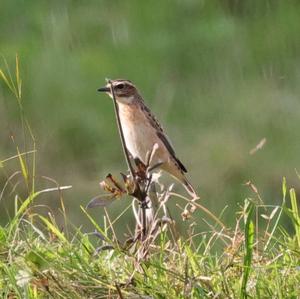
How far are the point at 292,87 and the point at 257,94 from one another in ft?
0.85

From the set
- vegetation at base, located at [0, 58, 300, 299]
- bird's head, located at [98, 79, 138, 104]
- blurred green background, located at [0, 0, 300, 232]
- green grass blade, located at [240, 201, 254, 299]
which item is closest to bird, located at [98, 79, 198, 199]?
bird's head, located at [98, 79, 138, 104]

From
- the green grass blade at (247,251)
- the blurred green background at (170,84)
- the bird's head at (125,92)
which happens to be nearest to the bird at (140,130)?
the bird's head at (125,92)

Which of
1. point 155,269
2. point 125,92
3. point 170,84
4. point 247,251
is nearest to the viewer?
point 247,251

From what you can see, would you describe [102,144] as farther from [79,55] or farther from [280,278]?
[280,278]

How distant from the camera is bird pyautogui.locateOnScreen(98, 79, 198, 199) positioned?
787cm

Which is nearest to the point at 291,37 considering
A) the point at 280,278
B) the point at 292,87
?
the point at 292,87

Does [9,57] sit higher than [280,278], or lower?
lower

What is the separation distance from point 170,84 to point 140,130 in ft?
11.0

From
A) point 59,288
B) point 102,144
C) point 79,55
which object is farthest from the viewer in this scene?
point 79,55

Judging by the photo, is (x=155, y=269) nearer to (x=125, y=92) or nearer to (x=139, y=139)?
(x=139, y=139)

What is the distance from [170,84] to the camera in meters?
11.3

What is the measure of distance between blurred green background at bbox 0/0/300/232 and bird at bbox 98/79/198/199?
5.49 ft

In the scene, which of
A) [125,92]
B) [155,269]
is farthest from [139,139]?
[155,269]

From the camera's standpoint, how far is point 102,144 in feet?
35.3
